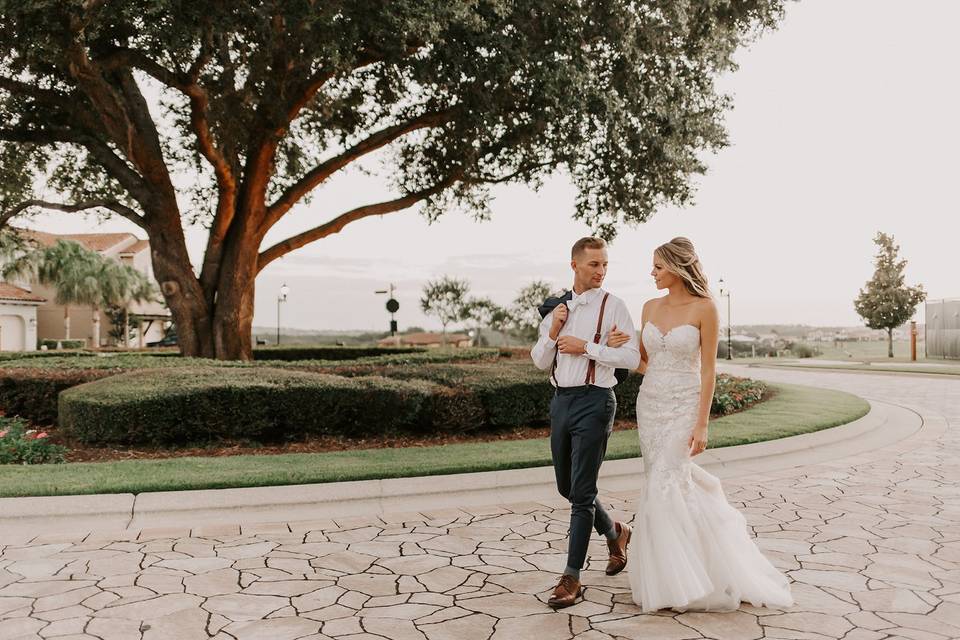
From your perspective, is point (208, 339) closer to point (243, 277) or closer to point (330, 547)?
point (243, 277)

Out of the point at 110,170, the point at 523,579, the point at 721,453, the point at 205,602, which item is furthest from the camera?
the point at 110,170

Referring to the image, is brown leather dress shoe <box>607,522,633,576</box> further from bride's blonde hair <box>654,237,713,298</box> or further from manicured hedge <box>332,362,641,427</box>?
manicured hedge <box>332,362,641,427</box>

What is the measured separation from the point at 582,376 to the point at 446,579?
169cm

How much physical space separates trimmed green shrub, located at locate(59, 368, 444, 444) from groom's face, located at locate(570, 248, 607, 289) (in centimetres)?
574

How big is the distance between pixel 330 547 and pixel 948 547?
4.75m

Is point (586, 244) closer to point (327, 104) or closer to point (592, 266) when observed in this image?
point (592, 266)

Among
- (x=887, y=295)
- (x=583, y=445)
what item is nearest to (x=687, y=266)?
(x=583, y=445)

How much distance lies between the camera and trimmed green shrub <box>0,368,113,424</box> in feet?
39.3

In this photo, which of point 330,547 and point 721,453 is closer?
point 330,547

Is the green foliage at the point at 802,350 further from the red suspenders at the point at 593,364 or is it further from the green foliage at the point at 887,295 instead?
the red suspenders at the point at 593,364

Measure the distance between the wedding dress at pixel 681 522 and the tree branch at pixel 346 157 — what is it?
13.5 meters

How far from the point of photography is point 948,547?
18.3 feet

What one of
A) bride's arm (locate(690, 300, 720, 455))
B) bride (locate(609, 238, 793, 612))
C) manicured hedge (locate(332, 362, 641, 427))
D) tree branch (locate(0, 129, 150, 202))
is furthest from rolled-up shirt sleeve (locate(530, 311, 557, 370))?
tree branch (locate(0, 129, 150, 202))

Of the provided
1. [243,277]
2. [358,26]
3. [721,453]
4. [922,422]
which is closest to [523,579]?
[721,453]
